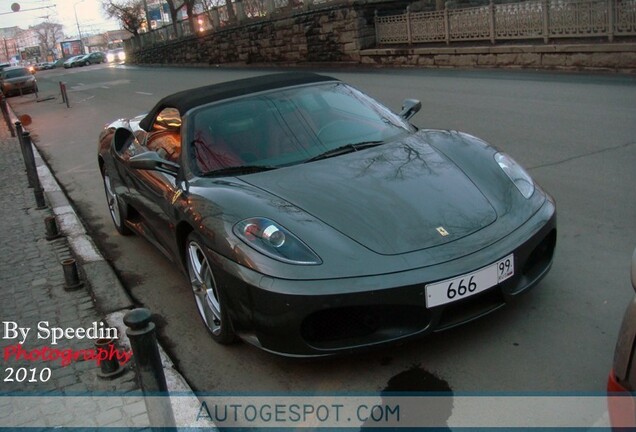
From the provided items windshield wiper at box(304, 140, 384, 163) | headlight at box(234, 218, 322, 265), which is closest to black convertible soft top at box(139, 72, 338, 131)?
windshield wiper at box(304, 140, 384, 163)

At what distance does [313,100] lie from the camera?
4.71 meters

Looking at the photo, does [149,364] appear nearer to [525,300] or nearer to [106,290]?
[525,300]

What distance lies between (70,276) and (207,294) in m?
1.72

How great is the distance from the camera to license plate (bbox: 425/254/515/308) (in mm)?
3074

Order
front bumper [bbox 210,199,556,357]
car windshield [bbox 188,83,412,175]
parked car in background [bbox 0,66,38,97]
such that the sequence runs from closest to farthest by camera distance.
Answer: front bumper [bbox 210,199,556,357]
car windshield [bbox 188,83,412,175]
parked car in background [bbox 0,66,38,97]

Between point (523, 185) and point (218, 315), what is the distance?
6.45 feet

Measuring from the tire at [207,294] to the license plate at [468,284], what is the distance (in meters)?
1.14

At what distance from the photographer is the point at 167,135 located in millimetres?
4930

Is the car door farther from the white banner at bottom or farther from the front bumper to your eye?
the white banner at bottom

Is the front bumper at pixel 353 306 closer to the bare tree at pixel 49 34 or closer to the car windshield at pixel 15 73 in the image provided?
the car windshield at pixel 15 73

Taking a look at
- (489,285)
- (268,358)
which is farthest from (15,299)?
(489,285)

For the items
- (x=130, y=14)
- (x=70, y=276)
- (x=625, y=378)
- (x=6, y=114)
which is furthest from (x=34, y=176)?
(x=130, y=14)

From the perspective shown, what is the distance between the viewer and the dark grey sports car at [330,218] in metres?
3.11

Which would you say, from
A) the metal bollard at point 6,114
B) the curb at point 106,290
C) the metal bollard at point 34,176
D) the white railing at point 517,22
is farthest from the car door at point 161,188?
the white railing at point 517,22
